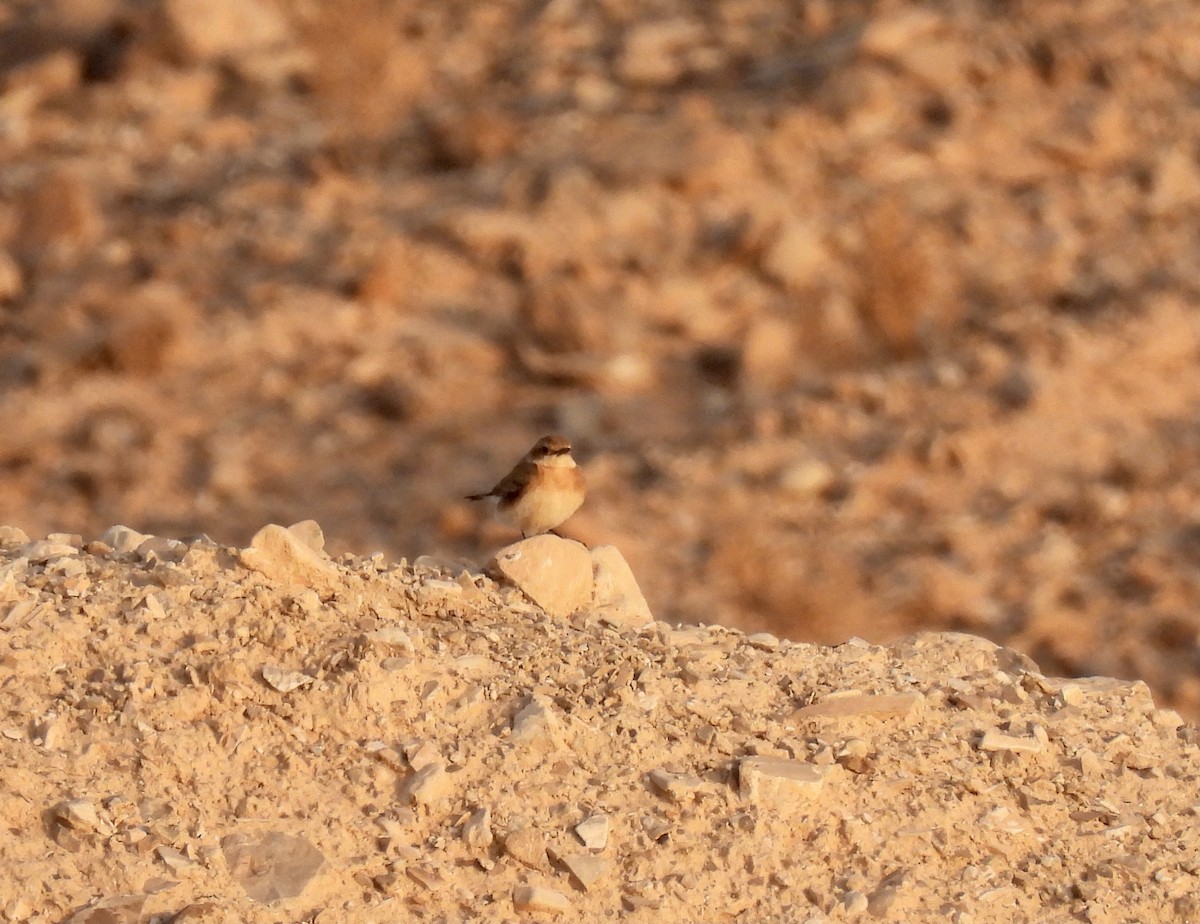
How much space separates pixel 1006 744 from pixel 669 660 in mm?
918

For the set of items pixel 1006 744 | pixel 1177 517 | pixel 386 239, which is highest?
pixel 1006 744

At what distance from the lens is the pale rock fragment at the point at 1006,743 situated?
4898 millimetres

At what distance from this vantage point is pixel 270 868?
405 centimetres

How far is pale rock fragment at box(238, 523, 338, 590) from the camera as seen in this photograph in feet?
16.2

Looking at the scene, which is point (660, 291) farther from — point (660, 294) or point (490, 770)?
point (490, 770)

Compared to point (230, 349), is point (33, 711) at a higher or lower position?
higher

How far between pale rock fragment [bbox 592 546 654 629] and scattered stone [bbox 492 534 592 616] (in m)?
0.06

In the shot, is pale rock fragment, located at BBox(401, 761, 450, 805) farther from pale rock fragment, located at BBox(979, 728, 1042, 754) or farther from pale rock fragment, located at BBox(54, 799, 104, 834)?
pale rock fragment, located at BBox(979, 728, 1042, 754)

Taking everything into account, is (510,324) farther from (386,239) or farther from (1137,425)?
(1137,425)

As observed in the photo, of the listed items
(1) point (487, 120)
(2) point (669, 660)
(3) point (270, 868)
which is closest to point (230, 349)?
(1) point (487, 120)

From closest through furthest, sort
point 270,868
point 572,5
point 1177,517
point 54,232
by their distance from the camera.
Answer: point 270,868, point 1177,517, point 54,232, point 572,5

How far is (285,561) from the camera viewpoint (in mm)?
4953

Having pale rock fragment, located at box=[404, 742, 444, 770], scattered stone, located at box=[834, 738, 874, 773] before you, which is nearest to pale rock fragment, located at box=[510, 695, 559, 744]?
pale rock fragment, located at box=[404, 742, 444, 770]

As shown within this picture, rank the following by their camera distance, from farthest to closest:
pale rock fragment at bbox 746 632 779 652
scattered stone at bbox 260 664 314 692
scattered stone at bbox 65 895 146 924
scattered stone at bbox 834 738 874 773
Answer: pale rock fragment at bbox 746 632 779 652 → scattered stone at bbox 834 738 874 773 → scattered stone at bbox 260 664 314 692 → scattered stone at bbox 65 895 146 924
